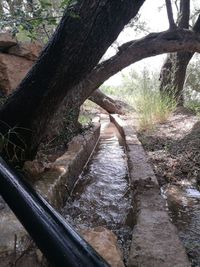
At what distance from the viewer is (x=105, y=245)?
1.68 m

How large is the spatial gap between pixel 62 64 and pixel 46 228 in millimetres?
1750

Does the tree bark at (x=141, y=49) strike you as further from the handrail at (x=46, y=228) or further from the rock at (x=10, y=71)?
the handrail at (x=46, y=228)

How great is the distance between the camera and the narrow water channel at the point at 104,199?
90.4 inches

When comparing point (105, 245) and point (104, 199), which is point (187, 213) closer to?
point (104, 199)

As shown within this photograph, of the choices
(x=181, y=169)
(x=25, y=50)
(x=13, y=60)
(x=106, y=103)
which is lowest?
(x=181, y=169)

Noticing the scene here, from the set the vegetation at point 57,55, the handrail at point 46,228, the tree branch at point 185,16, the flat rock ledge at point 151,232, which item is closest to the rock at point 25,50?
the vegetation at point 57,55

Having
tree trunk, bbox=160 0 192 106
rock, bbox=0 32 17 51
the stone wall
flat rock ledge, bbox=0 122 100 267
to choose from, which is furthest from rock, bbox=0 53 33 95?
tree trunk, bbox=160 0 192 106

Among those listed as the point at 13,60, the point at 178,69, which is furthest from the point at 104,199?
the point at 178,69

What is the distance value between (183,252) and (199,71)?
9349 mm

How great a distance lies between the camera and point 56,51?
2.11 m

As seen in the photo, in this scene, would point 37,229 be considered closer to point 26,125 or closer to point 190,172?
point 26,125

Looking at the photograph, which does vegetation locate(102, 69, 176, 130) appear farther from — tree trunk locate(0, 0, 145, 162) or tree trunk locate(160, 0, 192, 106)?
tree trunk locate(0, 0, 145, 162)

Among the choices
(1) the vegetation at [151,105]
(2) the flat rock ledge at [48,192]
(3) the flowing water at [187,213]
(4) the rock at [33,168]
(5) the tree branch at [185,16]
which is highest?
(5) the tree branch at [185,16]

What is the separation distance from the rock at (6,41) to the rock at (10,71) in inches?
4.4
